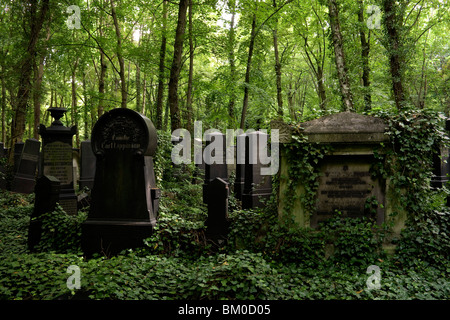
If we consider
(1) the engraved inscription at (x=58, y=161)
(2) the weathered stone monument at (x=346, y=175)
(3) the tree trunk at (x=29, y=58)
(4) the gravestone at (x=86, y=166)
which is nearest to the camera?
(2) the weathered stone monument at (x=346, y=175)

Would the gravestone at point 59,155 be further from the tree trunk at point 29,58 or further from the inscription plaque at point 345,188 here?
the inscription plaque at point 345,188

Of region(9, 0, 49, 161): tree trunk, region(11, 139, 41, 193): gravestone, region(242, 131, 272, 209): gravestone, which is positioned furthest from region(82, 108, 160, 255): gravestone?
region(11, 139, 41, 193): gravestone

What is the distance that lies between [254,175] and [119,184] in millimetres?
4114

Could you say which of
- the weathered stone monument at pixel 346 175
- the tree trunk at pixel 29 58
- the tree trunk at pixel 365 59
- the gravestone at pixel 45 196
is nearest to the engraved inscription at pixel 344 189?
the weathered stone monument at pixel 346 175

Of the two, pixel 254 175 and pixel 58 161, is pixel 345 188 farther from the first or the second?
pixel 58 161

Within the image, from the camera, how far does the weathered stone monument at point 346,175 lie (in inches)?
210

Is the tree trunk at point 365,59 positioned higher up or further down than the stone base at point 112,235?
higher up

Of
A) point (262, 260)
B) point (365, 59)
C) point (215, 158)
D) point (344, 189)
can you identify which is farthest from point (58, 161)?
point (365, 59)

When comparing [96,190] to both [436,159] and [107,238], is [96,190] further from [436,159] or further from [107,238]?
[436,159]

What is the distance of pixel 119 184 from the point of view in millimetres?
6000

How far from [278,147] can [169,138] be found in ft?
15.1

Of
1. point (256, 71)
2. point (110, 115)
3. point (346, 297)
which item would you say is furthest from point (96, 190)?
point (256, 71)

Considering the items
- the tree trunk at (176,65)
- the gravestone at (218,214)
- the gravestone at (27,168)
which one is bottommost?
the gravestone at (218,214)

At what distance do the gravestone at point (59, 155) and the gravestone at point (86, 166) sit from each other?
74.2 inches
